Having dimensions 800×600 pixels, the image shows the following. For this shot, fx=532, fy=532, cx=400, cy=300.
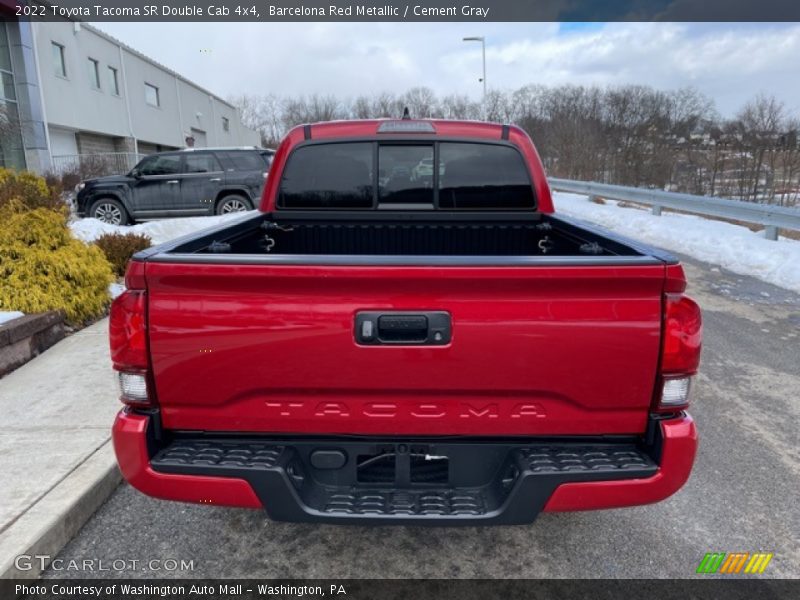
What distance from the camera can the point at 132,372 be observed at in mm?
1958

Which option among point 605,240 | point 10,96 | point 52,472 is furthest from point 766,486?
point 10,96

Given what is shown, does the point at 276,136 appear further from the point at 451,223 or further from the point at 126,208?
the point at 451,223

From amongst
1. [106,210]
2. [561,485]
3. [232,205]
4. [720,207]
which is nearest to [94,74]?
[106,210]

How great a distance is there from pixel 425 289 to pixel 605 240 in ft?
4.00

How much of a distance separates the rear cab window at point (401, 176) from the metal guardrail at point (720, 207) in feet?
27.4

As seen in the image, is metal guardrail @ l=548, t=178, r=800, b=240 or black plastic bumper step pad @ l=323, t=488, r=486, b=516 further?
metal guardrail @ l=548, t=178, r=800, b=240

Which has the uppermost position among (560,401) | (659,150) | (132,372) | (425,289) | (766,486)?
(659,150)

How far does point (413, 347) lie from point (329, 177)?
209cm

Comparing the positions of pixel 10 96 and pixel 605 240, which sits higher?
pixel 10 96

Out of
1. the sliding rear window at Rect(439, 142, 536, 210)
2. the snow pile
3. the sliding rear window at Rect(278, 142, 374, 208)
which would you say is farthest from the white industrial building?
the sliding rear window at Rect(439, 142, 536, 210)

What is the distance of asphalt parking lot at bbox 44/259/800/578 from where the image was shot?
2.45 m

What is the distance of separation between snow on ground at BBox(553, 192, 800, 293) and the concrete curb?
27.5ft

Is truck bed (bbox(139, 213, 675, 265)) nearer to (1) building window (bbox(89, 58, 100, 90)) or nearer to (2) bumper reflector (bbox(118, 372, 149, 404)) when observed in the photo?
(2) bumper reflector (bbox(118, 372, 149, 404))

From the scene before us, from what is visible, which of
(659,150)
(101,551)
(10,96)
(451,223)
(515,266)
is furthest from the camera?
(659,150)
